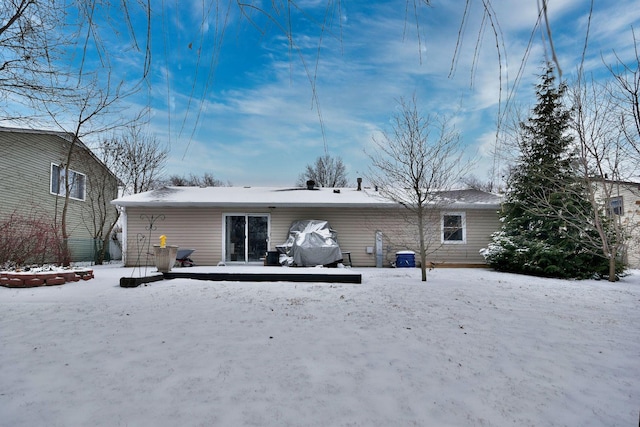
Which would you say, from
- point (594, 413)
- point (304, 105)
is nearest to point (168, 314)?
point (304, 105)

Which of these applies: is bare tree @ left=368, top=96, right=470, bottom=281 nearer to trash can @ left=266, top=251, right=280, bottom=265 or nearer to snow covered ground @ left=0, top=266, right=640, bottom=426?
snow covered ground @ left=0, top=266, right=640, bottom=426

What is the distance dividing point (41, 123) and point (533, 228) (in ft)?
40.8

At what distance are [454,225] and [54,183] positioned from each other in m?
16.1

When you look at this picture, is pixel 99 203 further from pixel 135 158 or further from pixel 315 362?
pixel 315 362

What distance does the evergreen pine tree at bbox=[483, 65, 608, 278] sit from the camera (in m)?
9.67

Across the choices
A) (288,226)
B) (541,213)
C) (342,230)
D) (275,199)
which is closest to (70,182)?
(275,199)

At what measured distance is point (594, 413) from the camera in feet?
7.59

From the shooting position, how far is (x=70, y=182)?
14.7 meters

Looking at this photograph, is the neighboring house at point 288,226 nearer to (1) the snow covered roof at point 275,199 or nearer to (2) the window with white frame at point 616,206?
(1) the snow covered roof at point 275,199

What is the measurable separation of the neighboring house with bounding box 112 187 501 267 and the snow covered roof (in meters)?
0.06

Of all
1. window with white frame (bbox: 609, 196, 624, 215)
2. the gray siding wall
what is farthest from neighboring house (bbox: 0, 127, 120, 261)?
window with white frame (bbox: 609, 196, 624, 215)

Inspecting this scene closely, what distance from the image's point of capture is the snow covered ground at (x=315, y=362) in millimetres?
2264

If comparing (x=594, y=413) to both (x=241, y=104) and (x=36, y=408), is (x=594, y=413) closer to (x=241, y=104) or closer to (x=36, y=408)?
(x=241, y=104)

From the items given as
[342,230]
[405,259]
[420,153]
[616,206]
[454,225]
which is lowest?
[405,259]
